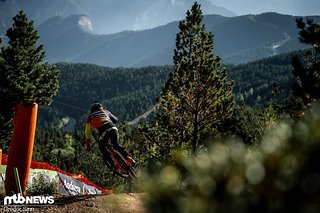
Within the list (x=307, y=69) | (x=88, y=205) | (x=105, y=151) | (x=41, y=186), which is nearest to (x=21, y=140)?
(x=88, y=205)

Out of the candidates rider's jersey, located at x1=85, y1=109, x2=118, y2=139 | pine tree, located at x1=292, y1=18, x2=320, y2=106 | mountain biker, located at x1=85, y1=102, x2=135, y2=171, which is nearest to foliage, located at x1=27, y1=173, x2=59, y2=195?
mountain biker, located at x1=85, y1=102, x2=135, y2=171

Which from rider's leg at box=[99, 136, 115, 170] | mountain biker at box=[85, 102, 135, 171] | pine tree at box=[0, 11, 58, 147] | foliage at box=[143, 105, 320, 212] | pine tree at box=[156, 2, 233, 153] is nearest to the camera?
foliage at box=[143, 105, 320, 212]

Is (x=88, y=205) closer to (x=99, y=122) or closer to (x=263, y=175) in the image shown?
(x=99, y=122)

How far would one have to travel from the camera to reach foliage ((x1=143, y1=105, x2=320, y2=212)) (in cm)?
160

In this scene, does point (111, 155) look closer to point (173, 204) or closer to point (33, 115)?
point (33, 115)

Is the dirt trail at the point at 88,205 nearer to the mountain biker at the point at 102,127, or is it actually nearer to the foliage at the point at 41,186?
the mountain biker at the point at 102,127

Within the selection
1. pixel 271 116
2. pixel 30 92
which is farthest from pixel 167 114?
pixel 271 116

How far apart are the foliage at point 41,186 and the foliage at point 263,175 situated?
14.2 m

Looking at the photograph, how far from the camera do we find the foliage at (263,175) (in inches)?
63.0

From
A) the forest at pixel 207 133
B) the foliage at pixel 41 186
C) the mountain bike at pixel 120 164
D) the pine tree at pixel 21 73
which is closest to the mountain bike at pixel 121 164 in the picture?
the mountain bike at pixel 120 164

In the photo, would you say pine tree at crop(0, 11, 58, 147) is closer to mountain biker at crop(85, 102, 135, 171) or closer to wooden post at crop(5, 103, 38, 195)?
mountain biker at crop(85, 102, 135, 171)

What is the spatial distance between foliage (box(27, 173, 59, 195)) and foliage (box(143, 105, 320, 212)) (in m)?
14.2

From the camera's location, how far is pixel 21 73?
35.2 m

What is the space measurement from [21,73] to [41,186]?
72.5ft
